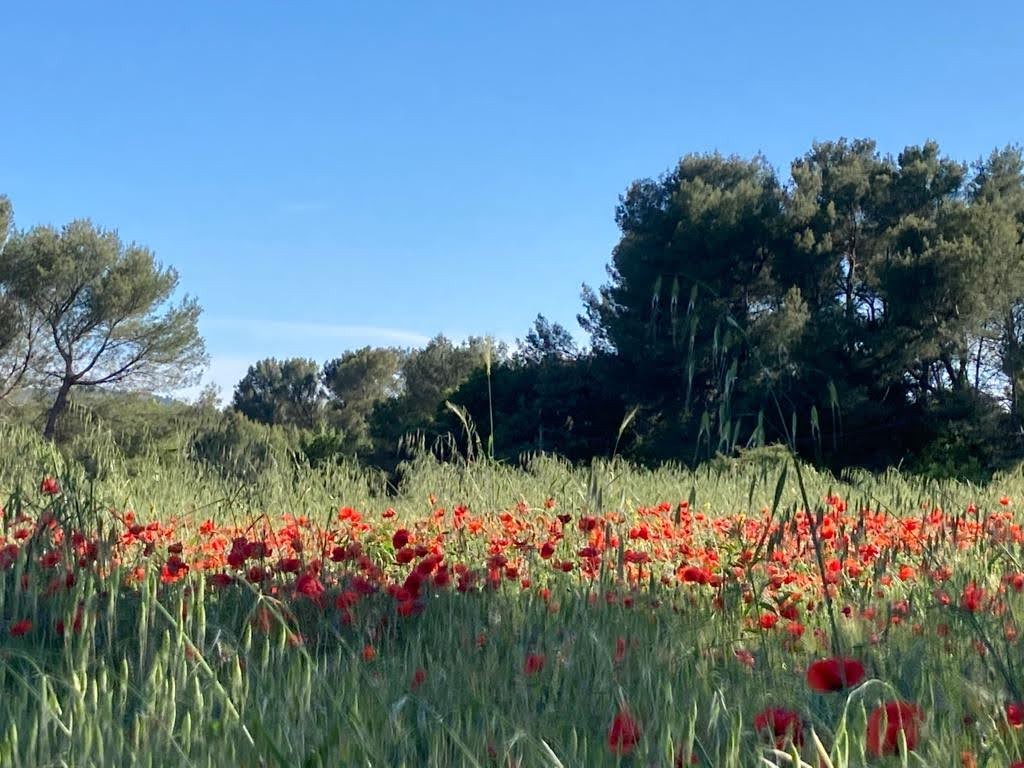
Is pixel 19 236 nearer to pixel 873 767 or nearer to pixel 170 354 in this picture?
pixel 170 354

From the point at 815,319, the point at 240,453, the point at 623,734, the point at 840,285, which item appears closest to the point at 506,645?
the point at 623,734

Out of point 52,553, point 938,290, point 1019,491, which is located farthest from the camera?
point 938,290

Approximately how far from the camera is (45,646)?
302 centimetres

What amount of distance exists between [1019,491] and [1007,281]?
35.5 ft

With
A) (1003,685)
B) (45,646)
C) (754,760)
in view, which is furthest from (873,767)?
(45,646)

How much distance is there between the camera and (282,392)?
47.2m

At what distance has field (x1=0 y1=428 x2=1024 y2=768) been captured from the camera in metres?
1.73

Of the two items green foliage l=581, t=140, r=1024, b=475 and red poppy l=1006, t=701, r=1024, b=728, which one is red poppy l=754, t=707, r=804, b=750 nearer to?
red poppy l=1006, t=701, r=1024, b=728

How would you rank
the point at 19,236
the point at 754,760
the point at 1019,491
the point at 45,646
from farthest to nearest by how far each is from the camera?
the point at 19,236, the point at 1019,491, the point at 45,646, the point at 754,760

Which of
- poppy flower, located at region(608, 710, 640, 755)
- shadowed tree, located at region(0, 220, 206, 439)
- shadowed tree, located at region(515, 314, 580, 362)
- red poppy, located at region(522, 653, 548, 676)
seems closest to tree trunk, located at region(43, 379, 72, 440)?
shadowed tree, located at region(0, 220, 206, 439)

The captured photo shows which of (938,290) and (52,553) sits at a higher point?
(938,290)

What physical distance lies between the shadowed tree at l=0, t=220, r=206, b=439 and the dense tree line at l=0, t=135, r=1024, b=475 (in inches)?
1.7

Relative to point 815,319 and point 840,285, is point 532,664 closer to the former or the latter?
point 815,319

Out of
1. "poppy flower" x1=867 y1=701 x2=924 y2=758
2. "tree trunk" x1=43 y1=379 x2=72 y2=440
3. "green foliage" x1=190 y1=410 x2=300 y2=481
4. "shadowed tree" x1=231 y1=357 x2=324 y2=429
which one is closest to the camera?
"poppy flower" x1=867 y1=701 x2=924 y2=758
